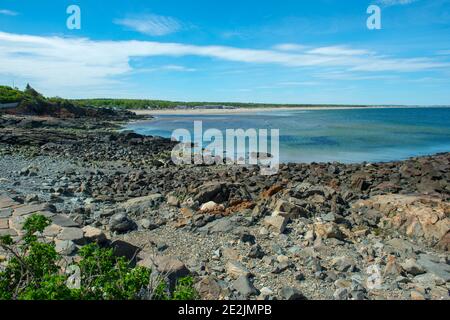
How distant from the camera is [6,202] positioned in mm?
8383

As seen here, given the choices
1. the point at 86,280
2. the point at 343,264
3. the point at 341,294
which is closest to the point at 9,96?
the point at 343,264

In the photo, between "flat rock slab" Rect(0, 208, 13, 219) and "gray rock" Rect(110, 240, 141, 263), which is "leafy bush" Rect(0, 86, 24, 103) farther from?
"gray rock" Rect(110, 240, 141, 263)

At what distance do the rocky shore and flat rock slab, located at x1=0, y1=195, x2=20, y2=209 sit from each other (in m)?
0.02

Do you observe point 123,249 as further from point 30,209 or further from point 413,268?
point 413,268

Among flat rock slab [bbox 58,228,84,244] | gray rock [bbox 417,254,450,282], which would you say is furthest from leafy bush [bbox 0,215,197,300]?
gray rock [bbox 417,254,450,282]

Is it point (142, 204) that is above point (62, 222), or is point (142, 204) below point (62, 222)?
below

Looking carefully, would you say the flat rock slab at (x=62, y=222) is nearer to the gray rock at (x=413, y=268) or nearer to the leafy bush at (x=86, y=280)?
the leafy bush at (x=86, y=280)

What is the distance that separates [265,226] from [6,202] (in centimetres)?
548

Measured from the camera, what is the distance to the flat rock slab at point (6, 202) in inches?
320

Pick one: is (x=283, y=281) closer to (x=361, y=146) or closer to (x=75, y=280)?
(x=75, y=280)

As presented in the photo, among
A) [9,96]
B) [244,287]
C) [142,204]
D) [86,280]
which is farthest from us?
[9,96]

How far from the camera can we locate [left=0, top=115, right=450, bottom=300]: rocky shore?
6.25 meters
